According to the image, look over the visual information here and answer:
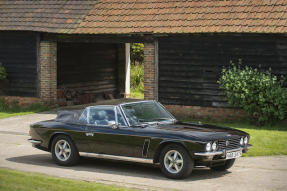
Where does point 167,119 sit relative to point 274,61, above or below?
below

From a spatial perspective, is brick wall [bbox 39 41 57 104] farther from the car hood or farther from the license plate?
the license plate

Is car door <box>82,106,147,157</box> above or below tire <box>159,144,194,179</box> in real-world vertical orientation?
above

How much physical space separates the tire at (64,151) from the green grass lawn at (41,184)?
4.41 ft

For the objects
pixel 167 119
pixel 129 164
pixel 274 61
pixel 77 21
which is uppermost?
pixel 77 21

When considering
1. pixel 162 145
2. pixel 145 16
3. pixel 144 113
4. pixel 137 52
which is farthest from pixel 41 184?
pixel 137 52

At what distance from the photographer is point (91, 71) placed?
2570 centimetres

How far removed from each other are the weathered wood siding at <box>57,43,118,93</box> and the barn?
42 mm

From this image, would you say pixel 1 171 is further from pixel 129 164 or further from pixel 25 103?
pixel 25 103

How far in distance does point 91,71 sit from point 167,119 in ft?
45.3

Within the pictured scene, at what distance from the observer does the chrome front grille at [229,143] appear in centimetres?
1099

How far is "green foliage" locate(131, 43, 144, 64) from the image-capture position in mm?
33094

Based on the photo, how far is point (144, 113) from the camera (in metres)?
12.1

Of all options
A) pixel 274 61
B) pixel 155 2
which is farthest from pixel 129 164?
pixel 155 2

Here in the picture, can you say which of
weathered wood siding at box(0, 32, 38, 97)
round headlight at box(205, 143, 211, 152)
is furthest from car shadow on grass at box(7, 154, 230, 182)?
weathered wood siding at box(0, 32, 38, 97)
